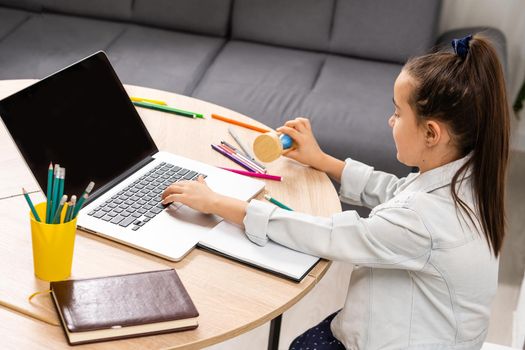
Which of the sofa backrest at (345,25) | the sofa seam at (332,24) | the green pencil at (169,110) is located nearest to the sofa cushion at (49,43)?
the sofa backrest at (345,25)

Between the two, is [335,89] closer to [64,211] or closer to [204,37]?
[204,37]

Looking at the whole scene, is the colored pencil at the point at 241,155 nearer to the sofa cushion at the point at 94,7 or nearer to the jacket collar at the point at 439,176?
the jacket collar at the point at 439,176

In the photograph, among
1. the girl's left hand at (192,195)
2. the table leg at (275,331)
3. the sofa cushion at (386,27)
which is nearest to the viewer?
the girl's left hand at (192,195)

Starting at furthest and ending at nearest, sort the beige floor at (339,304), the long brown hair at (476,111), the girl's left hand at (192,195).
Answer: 1. the beige floor at (339,304)
2. the girl's left hand at (192,195)
3. the long brown hair at (476,111)

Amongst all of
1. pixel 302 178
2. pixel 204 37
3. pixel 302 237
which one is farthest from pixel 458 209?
pixel 204 37

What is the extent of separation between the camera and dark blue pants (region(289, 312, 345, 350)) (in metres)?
1.39

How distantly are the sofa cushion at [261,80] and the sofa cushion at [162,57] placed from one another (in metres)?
0.05

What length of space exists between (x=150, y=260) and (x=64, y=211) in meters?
0.18

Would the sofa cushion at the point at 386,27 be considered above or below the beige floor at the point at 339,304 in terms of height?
above

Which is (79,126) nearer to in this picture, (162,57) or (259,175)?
(259,175)

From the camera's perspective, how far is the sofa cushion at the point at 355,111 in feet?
7.59

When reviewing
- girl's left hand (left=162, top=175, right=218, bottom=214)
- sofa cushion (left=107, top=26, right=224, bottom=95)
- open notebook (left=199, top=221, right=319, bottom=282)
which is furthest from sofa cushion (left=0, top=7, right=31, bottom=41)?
open notebook (left=199, top=221, right=319, bottom=282)

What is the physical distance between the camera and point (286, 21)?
2.88 m

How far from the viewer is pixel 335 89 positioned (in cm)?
260
